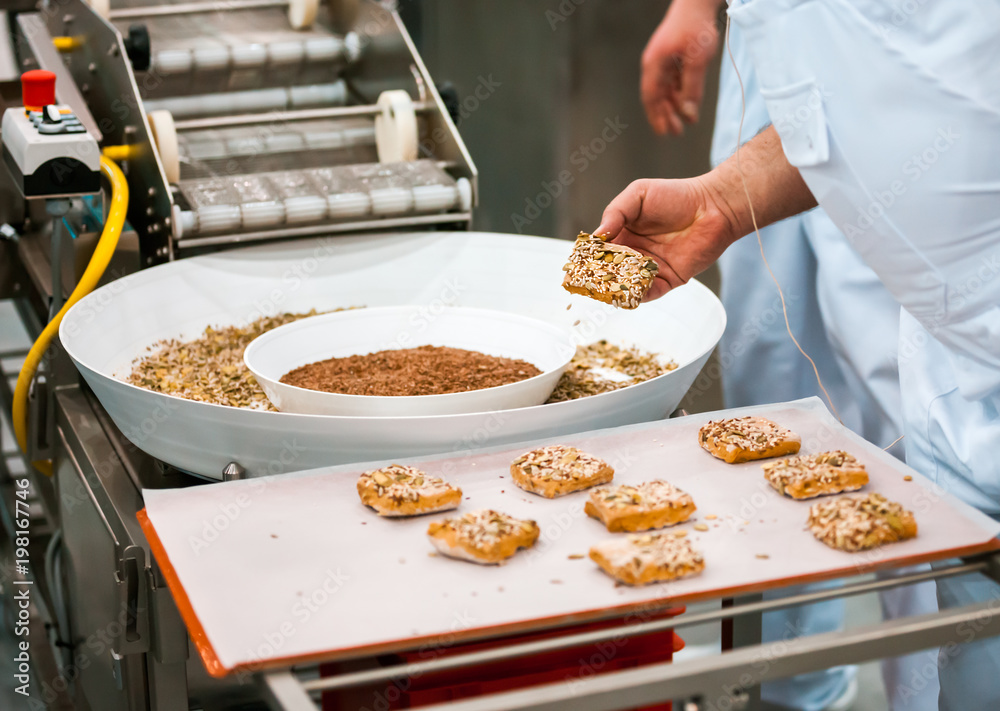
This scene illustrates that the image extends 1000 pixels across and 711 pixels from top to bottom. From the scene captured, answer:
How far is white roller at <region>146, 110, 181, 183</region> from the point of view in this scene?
56.7 inches

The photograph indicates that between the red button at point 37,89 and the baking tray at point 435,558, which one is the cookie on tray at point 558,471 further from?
the red button at point 37,89

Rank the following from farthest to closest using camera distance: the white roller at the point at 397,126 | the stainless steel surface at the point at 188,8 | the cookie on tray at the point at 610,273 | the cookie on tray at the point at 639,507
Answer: the stainless steel surface at the point at 188,8 → the white roller at the point at 397,126 → the cookie on tray at the point at 610,273 → the cookie on tray at the point at 639,507

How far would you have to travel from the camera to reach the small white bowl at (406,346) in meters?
1.05

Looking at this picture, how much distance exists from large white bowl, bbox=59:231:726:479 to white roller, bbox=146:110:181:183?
0.57 feet

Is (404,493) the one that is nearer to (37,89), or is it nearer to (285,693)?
(285,693)

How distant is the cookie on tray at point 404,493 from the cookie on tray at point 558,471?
0.07 metres

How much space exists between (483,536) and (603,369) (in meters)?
0.52

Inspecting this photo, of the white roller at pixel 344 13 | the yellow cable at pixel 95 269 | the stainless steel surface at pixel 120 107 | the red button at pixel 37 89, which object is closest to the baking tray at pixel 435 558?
the yellow cable at pixel 95 269

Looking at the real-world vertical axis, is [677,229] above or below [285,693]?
above

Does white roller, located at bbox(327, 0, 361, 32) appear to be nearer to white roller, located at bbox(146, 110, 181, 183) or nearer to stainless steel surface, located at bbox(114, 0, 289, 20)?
stainless steel surface, located at bbox(114, 0, 289, 20)

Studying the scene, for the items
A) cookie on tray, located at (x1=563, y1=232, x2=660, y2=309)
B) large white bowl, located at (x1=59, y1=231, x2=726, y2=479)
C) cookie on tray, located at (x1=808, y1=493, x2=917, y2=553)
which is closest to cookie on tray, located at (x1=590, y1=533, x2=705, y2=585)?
cookie on tray, located at (x1=808, y1=493, x2=917, y2=553)

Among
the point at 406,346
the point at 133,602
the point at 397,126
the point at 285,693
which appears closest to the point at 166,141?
the point at 397,126

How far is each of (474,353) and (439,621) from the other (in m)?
0.57

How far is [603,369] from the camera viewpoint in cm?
131
